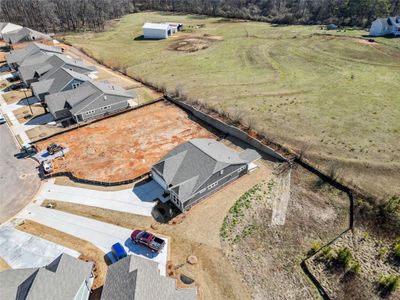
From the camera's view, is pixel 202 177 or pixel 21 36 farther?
pixel 21 36

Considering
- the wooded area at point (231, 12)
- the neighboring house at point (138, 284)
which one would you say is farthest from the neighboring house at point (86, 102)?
the wooded area at point (231, 12)

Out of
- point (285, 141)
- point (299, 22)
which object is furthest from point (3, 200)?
point (299, 22)

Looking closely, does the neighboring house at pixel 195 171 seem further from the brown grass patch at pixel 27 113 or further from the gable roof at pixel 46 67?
the gable roof at pixel 46 67

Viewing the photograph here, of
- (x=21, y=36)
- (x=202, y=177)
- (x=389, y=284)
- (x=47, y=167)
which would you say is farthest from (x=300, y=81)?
(x=21, y=36)

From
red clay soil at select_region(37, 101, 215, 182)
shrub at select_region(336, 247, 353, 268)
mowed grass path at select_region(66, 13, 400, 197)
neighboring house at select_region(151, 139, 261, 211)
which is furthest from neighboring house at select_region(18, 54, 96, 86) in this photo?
shrub at select_region(336, 247, 353, 268)

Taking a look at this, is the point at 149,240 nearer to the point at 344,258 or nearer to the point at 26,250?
the point at 26,250

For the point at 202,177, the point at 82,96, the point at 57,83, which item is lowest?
the point at 202,177

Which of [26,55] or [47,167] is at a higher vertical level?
[26,55]
